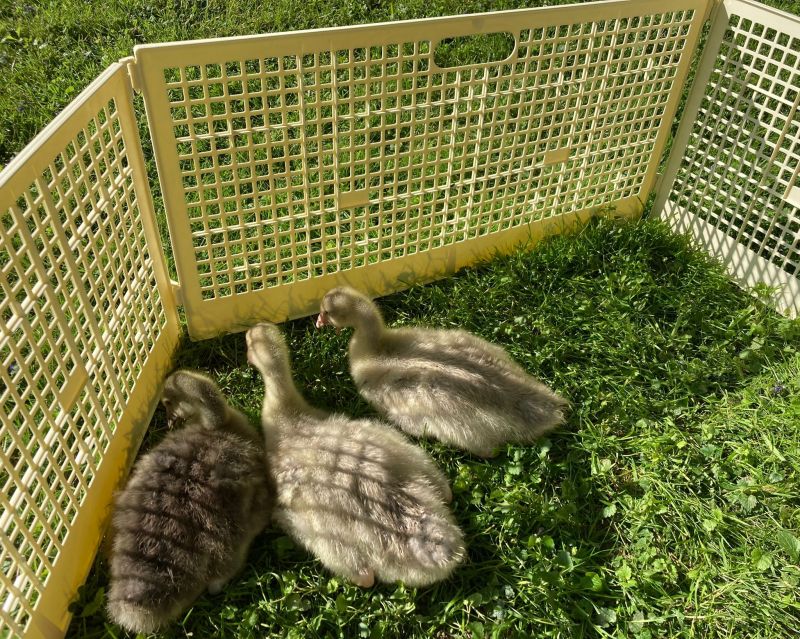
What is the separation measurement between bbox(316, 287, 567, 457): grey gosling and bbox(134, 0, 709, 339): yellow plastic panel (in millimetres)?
450

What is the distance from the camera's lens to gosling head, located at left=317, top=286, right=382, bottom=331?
3.19 meters

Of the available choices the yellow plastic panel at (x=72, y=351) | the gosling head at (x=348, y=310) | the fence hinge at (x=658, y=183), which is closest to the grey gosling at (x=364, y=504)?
the gosling head at (x=348, y=310)

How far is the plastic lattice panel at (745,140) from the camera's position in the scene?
347 centimetres

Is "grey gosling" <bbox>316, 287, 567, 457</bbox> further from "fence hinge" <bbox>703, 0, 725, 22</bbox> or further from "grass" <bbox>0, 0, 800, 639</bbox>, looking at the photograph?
"fence hinge" <bbox>703, 0, 725, 22</bbox>

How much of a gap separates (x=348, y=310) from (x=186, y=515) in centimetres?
116

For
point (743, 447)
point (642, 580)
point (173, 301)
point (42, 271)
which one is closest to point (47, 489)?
point (42, 271)

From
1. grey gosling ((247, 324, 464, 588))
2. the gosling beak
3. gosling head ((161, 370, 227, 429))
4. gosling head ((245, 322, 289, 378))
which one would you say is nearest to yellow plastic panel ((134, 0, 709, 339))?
the gosling beak

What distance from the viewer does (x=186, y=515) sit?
248 cm

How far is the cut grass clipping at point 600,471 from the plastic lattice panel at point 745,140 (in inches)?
11.9

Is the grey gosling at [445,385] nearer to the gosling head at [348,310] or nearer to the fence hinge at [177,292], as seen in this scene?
the gosling head at [348,310]

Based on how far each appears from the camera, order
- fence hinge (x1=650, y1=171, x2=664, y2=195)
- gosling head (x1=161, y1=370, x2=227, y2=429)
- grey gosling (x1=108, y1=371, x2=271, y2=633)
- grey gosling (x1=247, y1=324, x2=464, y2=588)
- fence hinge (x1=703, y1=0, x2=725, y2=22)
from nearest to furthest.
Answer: grey gosling (x1=108, y1=371, x2=271, y2=633) < grey gosling (x1=247, y1=324, x2=464, y2=588) < gosling head (x1=161, y1=370, x2=227, y2=429) < fence hinge (x1=703, y1=0, x2=725, y2=22) < fence hinge (x1=650, y1=171, x2=664, y2=195)

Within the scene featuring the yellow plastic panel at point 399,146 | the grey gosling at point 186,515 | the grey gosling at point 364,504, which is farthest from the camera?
the yellow plastic panel at point 399,146

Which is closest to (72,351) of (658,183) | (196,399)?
(196,399)

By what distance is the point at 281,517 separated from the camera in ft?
8.79
